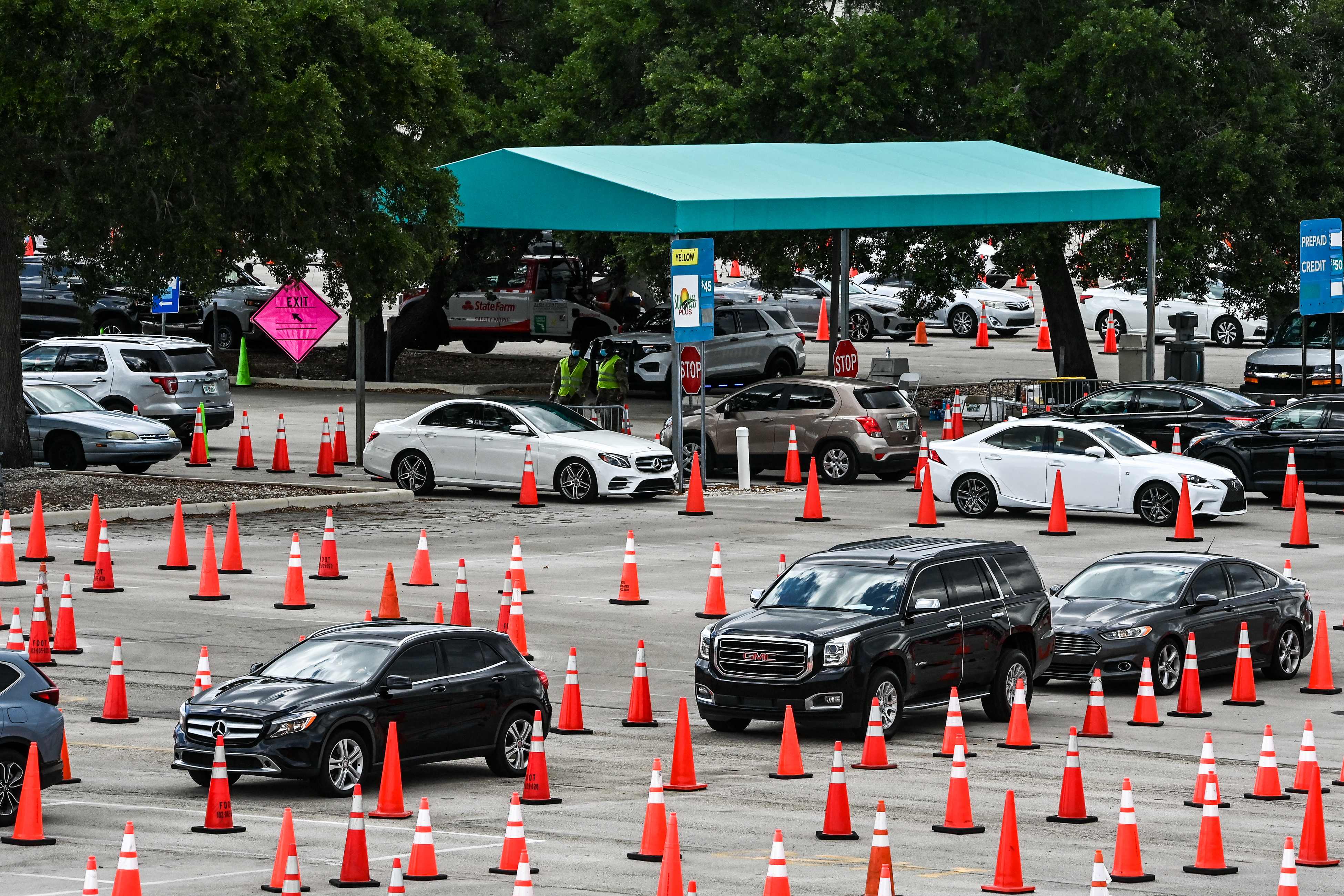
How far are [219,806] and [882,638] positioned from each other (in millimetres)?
5527

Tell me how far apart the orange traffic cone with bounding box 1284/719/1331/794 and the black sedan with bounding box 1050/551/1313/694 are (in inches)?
133

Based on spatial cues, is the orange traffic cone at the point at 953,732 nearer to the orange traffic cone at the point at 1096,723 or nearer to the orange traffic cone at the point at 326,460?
the orange traffic cone at the point at 1096,723

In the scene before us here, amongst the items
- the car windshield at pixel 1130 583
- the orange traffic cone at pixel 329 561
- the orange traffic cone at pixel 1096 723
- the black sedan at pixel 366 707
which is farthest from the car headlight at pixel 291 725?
the orange traffic cone at pixel 329 561

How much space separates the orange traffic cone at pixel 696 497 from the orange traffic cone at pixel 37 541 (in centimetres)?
842

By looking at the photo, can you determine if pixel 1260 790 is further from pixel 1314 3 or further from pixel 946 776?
pixel 1314 3

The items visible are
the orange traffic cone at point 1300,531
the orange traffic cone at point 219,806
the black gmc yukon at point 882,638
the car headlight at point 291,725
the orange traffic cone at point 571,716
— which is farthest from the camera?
the orange traffic cone at point 1300,531

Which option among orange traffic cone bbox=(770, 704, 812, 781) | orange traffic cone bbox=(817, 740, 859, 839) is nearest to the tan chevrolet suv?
orange traffic cone bbox=(770, 704, 812, 781)

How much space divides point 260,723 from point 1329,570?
14.4 meters

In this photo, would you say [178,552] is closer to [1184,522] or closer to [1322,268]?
[1184,522]

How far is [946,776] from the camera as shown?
14734 millimetres

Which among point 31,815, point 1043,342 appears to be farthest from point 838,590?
point 1043,342

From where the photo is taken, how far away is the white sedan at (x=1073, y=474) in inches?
1085

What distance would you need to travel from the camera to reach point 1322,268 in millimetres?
34531

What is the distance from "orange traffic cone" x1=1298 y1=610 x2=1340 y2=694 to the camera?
18.3m
